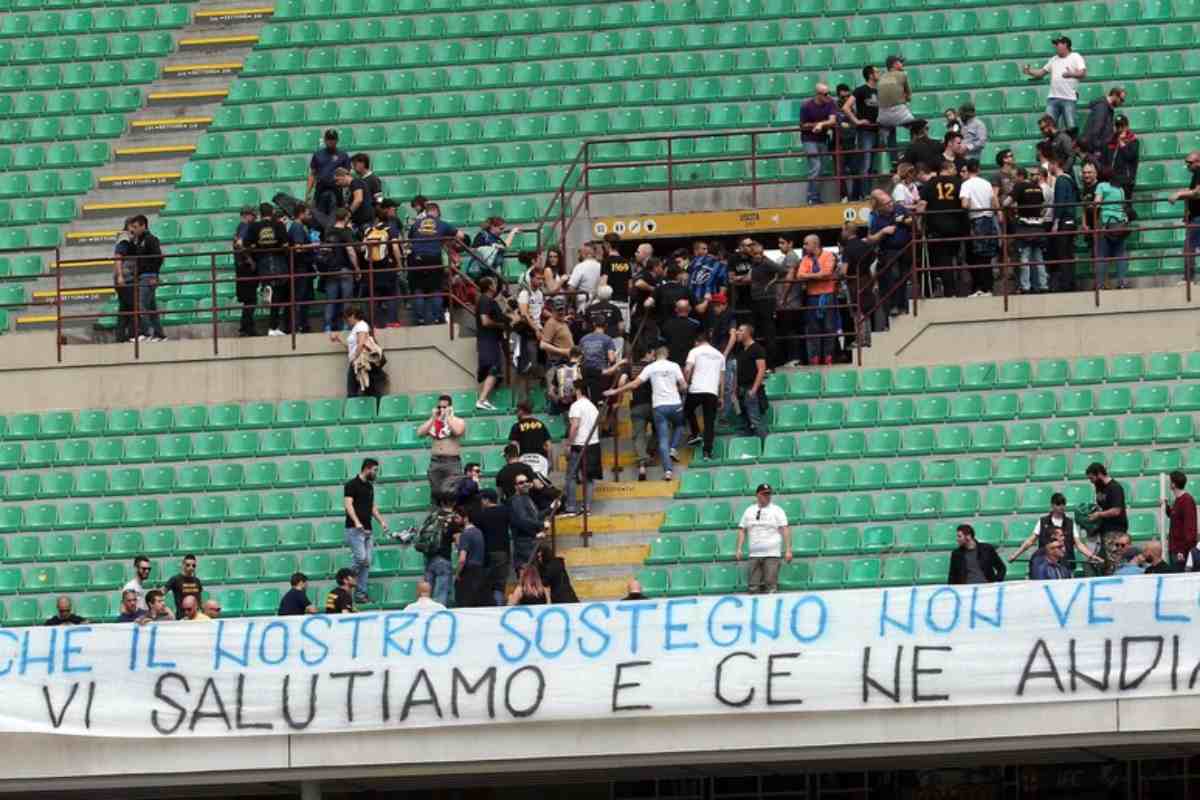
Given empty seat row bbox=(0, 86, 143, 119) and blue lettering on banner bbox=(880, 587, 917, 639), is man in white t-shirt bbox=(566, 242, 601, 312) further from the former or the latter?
empty seat row bbox=(0, 86, 143, 119)

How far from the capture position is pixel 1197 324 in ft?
88.1

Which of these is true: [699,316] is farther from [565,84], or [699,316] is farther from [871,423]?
[565,84]

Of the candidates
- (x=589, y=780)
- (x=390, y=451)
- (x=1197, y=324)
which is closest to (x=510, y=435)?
(x=390, y=451)

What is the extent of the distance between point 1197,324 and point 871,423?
10.2ft

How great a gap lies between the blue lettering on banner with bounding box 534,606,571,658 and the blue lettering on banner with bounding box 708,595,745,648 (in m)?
1.02

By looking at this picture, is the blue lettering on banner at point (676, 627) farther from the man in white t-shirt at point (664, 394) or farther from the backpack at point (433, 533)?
the man in white t-shirt at point (664, 394)

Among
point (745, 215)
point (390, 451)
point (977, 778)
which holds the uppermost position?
point (745, 215)

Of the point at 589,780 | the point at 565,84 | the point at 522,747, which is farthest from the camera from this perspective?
the point at 565,84

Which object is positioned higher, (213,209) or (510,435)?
(213,209)

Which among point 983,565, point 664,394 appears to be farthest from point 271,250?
point 983,565

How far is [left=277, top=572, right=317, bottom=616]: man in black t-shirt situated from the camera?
932 inches

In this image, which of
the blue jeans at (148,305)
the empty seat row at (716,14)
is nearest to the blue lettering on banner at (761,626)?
the blue jeans at (148,305)

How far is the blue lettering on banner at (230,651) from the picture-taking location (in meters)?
22.0

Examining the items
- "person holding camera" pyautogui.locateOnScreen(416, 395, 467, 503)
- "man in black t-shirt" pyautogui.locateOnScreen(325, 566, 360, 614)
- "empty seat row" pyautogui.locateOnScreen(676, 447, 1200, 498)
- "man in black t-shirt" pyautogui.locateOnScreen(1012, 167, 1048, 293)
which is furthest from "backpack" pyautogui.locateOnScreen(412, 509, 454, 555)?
"man in black t-shirt" pyautogui.locateOnScreen(1012, 167, 1048, 293)
